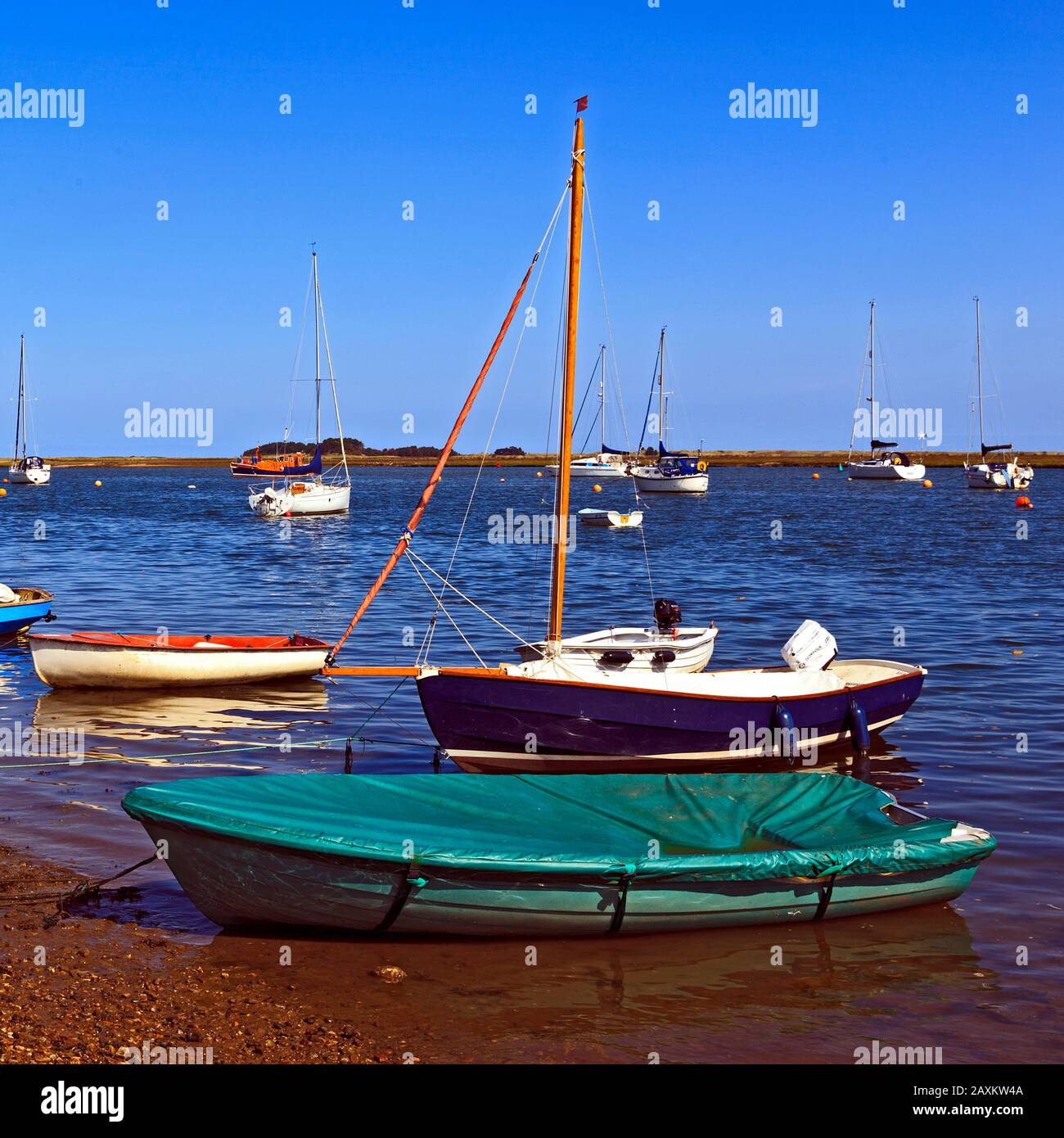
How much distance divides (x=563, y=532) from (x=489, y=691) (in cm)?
269

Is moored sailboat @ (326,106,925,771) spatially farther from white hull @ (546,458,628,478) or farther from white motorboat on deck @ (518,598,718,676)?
white hull @ (546,458,628,478)

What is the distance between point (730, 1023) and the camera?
30.5ft

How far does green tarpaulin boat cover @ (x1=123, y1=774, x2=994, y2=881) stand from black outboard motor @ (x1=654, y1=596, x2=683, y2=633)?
613cm

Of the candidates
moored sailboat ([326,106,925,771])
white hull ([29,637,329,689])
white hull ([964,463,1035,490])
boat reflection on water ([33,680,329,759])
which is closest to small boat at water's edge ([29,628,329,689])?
white hull ([29,637,329,689])

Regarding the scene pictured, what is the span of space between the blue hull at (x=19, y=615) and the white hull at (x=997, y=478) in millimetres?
100764

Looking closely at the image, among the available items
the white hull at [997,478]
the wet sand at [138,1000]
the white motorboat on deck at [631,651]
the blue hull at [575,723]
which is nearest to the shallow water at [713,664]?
the wet sand at [138,1000]

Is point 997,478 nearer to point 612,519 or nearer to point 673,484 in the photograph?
point 673,484

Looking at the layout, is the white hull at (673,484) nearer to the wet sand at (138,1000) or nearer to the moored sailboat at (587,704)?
the moored sailboat at (587,704)

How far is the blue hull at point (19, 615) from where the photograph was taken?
2452 cm

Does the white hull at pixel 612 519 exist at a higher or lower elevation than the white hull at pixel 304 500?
lower

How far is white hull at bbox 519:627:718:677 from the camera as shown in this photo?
1659 cm

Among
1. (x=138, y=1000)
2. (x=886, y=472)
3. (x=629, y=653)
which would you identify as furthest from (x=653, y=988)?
(x=886, y=472)
